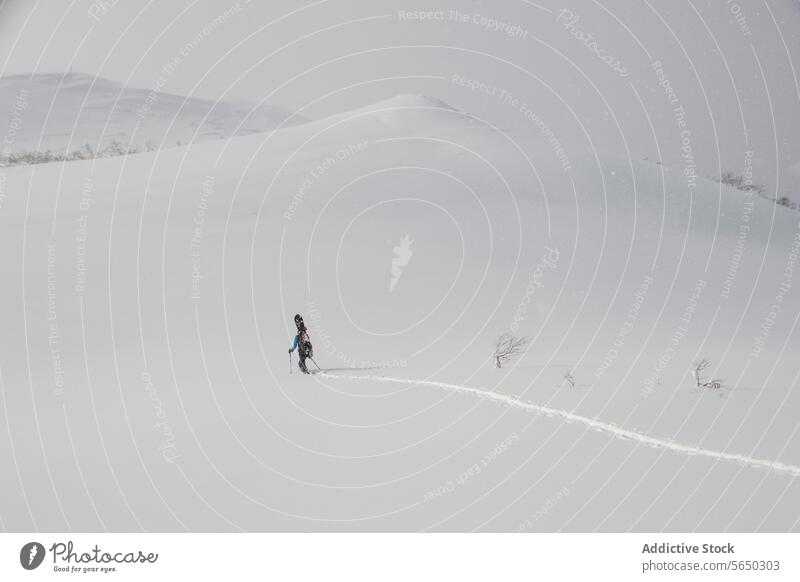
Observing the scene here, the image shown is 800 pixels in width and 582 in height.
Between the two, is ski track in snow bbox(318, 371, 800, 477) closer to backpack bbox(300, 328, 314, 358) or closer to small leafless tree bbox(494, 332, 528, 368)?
small leafless tree bbox(494, 332, 528, 368)

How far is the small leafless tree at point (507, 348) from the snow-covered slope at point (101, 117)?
20247mm

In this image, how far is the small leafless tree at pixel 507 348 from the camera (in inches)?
415

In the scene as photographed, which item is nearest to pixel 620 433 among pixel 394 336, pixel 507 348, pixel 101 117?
pixel 507 348

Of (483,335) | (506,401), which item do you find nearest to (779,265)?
(483,335)

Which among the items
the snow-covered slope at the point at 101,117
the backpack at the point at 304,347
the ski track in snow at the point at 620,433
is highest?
the snow-covered slope at the point at 101,117

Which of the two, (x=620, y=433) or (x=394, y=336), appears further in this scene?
(x=394, y=336)

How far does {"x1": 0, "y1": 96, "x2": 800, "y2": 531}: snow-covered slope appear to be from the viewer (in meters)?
5.50

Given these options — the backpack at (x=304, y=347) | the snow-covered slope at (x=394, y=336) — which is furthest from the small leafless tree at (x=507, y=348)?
the backpack at (x=304, y=347)

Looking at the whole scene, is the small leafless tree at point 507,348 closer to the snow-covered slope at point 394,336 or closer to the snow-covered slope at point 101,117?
the snow-covered slope at point 394,336

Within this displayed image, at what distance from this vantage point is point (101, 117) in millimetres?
34688

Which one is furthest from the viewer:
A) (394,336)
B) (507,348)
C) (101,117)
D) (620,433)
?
(101,117)

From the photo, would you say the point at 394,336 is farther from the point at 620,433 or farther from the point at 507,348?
the point at 620,433

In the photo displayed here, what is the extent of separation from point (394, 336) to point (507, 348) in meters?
2.43

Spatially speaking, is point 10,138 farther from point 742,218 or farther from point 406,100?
point 742,218
